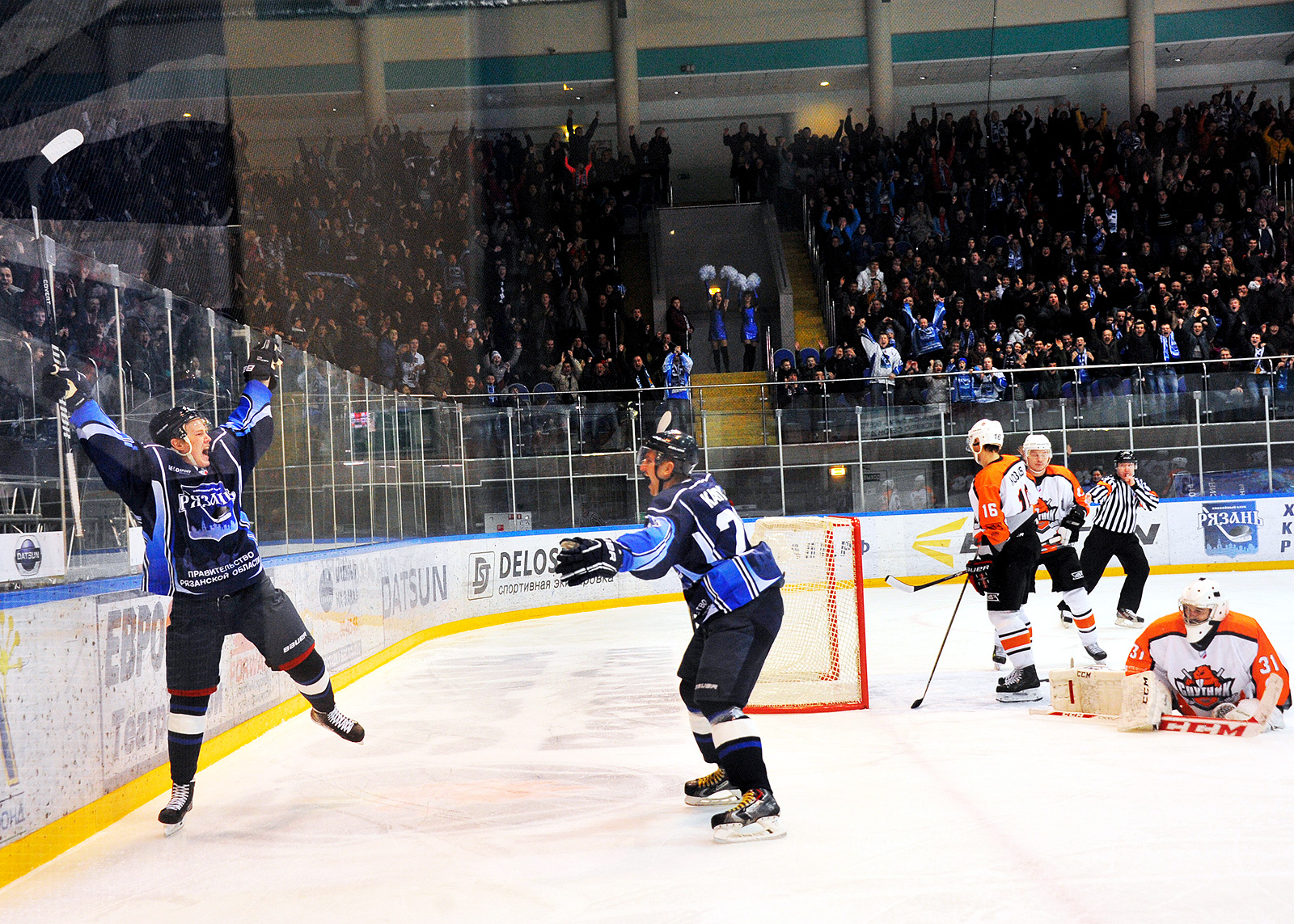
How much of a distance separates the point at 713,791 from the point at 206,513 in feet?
7.19

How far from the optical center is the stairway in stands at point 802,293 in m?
18.0

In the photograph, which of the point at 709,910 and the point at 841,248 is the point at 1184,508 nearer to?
the point at 841,248

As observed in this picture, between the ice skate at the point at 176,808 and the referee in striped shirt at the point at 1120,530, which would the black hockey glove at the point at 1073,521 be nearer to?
the referee in striped shirt at the point at 1120,530

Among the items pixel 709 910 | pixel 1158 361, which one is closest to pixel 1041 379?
pixel 1158 361

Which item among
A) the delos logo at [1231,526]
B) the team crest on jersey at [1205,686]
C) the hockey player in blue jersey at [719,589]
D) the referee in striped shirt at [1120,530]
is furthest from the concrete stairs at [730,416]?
the hockey player in blue jersey at [719,589]

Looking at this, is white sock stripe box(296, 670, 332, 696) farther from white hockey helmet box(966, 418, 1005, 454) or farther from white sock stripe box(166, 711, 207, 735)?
white hockey helmet box(966, 418, 1005, 454)

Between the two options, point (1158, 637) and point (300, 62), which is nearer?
point (1158, 637)

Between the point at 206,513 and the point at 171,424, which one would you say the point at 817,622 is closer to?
the point at 206,513

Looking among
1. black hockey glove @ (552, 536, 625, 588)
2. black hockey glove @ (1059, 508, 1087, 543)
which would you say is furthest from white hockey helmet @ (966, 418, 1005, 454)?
black hockey glove @ (552, 536, 625, 588)

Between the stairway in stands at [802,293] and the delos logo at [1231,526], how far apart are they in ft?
20.1

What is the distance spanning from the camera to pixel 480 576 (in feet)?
37.4

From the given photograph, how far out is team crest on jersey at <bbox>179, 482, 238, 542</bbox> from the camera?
4.38 meters

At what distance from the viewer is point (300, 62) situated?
440 inches

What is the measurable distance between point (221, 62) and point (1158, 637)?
7.59 meters
